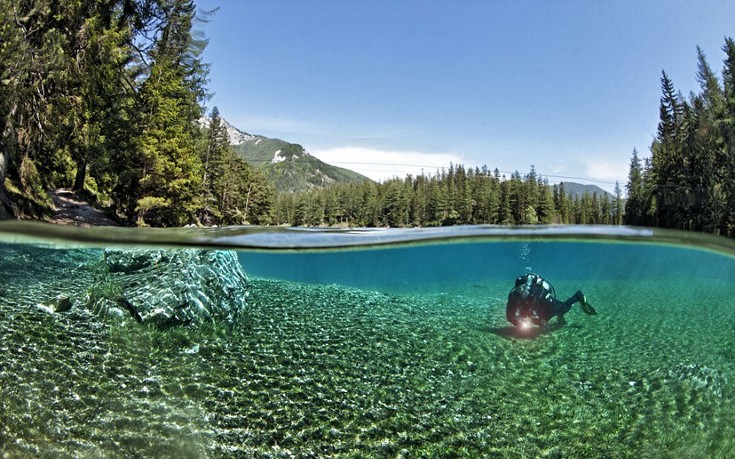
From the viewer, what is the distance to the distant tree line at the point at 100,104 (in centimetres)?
1154

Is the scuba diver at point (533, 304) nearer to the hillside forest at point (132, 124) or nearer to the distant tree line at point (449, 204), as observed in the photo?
the hillside forest at point (132, 124)

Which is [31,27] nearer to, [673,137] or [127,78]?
[127,78]

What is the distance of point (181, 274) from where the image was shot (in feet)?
20.6

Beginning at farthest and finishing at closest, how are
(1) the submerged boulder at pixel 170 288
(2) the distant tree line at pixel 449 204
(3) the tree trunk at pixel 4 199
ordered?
(2) the distant tree line at pixel 449 204
(3) the tree trunk at pixel 4 199
(1) the submerged boulder at pixel 170 288

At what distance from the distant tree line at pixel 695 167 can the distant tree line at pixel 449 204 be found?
37593mm

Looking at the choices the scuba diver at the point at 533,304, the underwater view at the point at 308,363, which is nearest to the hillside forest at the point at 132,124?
the underwater view at the point at 308,363

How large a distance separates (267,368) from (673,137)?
4138 centimetres

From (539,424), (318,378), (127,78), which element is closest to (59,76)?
(127,78)

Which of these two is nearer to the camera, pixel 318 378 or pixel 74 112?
pixel 318 378

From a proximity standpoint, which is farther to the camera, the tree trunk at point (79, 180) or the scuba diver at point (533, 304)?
the tree trunk at point (79, 180)

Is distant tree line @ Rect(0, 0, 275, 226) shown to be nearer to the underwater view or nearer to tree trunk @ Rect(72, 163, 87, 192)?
tree trunk @ Rect(72, 163, 87, 192)

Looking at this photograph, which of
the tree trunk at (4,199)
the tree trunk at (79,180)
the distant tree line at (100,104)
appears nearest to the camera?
the tree trunk at (4,199)

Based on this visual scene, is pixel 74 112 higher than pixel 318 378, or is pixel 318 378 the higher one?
pixel 74 112

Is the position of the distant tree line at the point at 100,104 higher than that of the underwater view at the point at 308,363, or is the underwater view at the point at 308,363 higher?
the distant tree line at the point at 100,104
